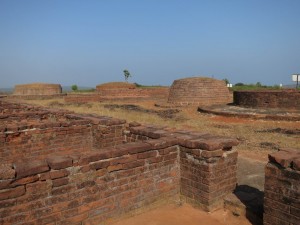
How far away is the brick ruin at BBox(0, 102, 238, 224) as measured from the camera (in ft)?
8.71

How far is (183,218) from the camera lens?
11.3 feet

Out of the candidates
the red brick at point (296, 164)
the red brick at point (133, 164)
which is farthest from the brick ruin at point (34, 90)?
the red brick at point (296, 164)

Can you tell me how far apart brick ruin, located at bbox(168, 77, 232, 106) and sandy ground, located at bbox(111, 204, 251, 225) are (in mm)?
17026

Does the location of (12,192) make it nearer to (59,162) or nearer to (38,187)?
(38,187)

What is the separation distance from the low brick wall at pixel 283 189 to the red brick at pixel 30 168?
2.33 metres

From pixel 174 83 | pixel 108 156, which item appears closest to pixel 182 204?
pixel 108 156

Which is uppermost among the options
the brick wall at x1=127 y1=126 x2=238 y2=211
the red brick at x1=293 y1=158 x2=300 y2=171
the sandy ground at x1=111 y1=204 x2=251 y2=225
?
the red brick at x1=293 y1=158 x2=300 y2=171

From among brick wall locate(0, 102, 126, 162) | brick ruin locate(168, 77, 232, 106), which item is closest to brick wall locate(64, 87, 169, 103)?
brick ruin locate(168, 77, 232, 106)

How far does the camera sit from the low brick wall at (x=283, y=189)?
2791 millimetres

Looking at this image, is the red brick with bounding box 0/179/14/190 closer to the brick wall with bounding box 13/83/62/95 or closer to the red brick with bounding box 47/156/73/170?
the red brick with bounding box 47/156/73/170

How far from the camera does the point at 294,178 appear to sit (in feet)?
9.17

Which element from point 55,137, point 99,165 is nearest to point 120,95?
point 55,137

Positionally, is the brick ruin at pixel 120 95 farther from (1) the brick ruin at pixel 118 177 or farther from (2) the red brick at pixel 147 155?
(2) the red brick at pixel 147 155

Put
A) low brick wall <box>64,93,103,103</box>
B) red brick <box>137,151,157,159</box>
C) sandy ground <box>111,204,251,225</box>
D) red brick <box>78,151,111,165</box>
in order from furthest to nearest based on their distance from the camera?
1. low brick wall <box>64,93,103,103</box>
2. red brick <box>137,151,157,159</box>
3. sandy ground <box>111,204,251,225</box>
4. red brick <box>78,151,111,165</box>
